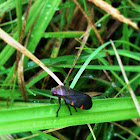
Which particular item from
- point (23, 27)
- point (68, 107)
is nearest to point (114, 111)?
point (68, 107)

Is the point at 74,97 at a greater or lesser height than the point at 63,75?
lesser

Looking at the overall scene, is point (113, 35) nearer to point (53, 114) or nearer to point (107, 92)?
point (107, 92)

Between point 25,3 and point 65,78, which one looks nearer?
point 65,78

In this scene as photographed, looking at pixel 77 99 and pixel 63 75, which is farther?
pixel 63 75

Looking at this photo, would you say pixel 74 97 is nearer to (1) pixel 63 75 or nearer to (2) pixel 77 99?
(2) pixel 77 99

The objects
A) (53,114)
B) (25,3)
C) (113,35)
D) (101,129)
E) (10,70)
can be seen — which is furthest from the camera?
(113,35)

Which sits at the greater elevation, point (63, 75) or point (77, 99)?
point (63, 75)

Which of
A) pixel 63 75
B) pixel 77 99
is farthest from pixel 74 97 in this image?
pixel 63 75

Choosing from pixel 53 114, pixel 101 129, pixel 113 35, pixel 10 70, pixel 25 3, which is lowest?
pixel 101 129

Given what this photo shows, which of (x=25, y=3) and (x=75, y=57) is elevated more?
(x=25, y=3)

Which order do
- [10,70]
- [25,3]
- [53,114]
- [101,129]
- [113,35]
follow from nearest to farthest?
1. [53,114]
2. [101,129]
3. [10,70]
4. [25,3]
5. [113,35]

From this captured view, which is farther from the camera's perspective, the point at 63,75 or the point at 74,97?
the point at 63,75
